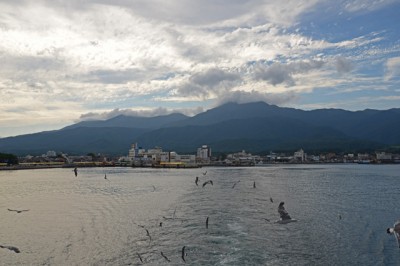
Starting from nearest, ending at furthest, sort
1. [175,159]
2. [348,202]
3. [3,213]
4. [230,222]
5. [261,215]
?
[230,222]
[261,215]
[3,213]
[348,202]
[175,159]

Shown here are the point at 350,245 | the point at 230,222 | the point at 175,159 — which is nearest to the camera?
the point at 350,245

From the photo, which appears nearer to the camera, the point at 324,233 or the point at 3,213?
the point at 324,233

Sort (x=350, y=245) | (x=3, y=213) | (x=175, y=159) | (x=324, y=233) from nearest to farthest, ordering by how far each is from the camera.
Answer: (x=350, y=245)
(x=324, y=233)
(x=3, y=213)
(x=175, y=159)

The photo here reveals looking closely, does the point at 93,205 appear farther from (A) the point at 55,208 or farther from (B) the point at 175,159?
(B) the point at 175,159

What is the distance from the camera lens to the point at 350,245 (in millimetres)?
21109

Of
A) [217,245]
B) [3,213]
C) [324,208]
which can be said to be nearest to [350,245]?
[217,245]

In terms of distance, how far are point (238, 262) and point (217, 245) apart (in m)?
2.96

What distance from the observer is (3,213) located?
32.3 meters

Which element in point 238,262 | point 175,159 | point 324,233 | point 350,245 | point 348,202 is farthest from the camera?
point 175,159

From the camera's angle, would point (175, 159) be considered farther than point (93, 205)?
Yes

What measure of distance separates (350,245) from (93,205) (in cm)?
2322

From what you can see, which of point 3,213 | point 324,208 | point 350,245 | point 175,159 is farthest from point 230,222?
point 175,159

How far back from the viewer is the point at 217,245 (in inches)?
809

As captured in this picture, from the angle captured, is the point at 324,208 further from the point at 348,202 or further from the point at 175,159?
the point at 175,159
